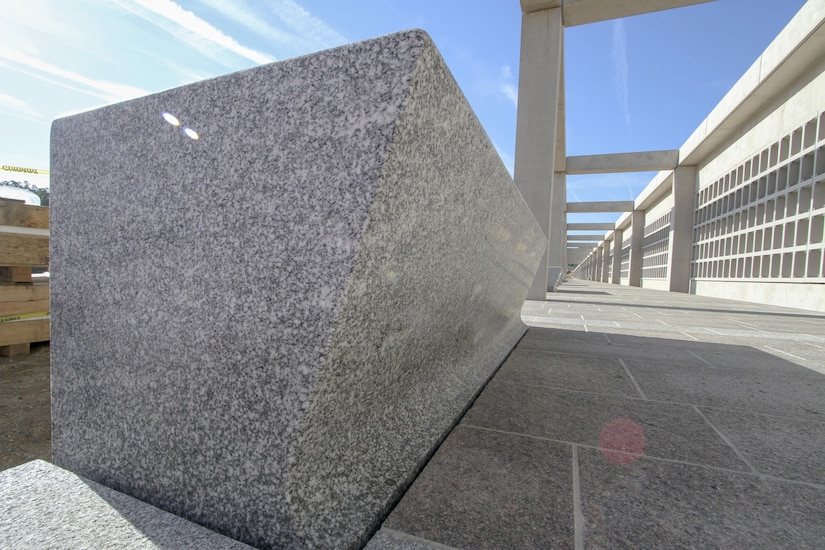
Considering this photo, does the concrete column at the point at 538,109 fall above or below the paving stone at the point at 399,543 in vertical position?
above

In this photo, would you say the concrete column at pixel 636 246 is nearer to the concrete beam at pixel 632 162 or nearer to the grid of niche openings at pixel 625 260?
the grid of niche openings at pixel 625 260

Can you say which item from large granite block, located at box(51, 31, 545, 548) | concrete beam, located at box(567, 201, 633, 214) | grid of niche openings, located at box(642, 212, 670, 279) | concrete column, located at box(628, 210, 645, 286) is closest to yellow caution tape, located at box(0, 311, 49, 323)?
large granite block, located at box(51, 31, 545, 548)

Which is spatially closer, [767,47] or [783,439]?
[783,439]

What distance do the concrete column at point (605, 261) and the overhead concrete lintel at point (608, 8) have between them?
3540cm

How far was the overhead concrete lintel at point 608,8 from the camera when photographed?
8930 millimetres

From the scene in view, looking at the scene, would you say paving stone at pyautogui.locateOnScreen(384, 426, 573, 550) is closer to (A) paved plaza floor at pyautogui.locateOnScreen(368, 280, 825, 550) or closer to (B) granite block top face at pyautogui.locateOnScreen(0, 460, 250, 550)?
(A) paved plaza floor at pyautogui.locateOnScreen(368, 280, 825, 550)

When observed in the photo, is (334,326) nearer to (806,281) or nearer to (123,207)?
(123,207)

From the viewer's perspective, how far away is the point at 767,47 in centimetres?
1031

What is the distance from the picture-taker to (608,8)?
9.20 metres

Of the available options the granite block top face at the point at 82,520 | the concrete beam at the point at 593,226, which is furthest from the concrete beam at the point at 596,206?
the granite block top face at the point at 82,520

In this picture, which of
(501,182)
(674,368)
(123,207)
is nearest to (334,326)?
(123,207)

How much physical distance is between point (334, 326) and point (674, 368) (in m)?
3.26

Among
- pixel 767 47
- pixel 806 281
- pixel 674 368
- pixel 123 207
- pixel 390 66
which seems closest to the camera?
pixel 390 66

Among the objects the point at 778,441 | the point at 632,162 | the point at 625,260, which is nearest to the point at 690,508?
the point at 778,441
